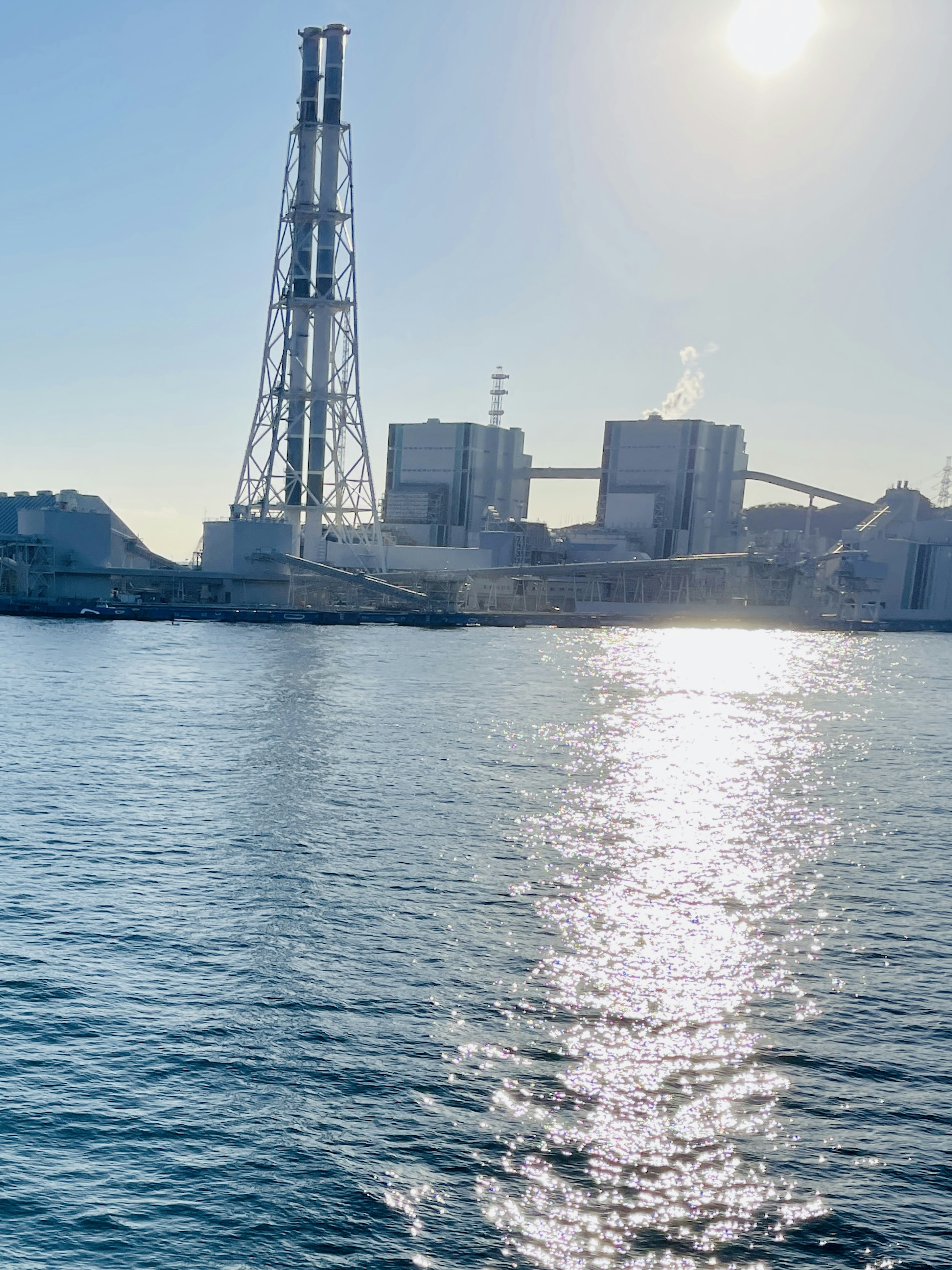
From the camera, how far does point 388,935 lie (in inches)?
1045

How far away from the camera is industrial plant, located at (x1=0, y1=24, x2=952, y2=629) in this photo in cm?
12862

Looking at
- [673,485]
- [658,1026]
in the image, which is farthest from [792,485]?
[658,1026]

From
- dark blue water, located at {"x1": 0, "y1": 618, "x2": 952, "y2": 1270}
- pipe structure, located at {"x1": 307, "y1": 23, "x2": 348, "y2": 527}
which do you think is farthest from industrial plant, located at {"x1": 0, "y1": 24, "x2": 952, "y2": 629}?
dark blue water, located at {"x1": 0, "y1": 618, "x2": 952, "y2": 1270}

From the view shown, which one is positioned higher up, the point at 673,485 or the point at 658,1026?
the point at 673,485

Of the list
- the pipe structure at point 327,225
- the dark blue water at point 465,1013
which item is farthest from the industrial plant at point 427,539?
the dark blue water at point 465,1013

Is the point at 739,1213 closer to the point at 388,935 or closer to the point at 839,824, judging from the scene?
the point at 388,935

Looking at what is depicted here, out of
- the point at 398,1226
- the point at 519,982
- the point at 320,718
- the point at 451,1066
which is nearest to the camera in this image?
the point at 398,1226

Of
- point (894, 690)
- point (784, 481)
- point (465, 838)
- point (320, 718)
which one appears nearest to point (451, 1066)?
point (465, 838)

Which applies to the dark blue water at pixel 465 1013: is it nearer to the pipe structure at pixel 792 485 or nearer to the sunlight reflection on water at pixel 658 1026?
the sunlight reflection on water at pixel 658 1026

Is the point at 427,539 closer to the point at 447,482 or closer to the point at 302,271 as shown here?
the point at 447,482

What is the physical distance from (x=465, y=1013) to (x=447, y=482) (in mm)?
169776

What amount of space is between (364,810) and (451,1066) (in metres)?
20.8

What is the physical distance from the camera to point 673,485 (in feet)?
600

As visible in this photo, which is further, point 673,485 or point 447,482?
point 447,482
